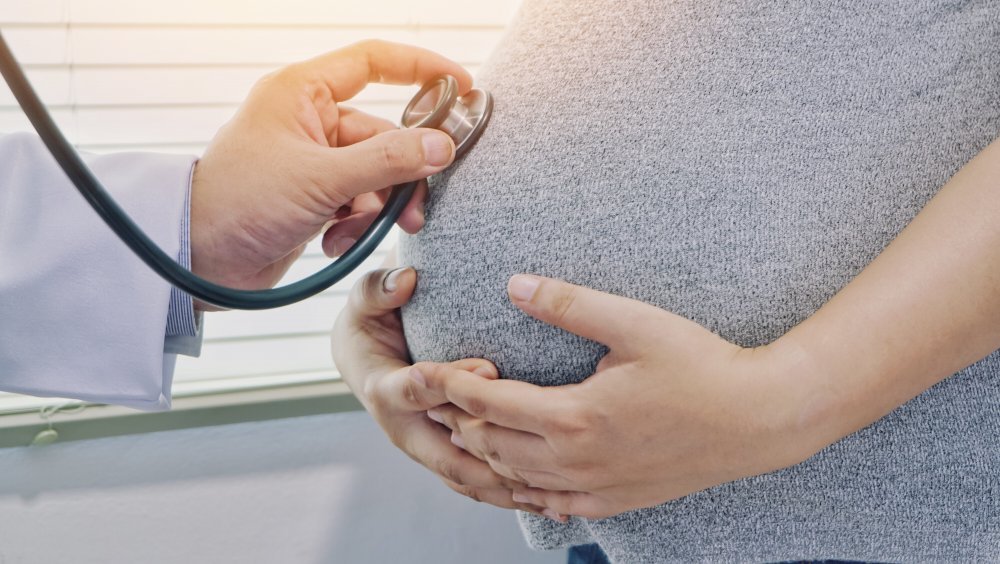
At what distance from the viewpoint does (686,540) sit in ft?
2.15

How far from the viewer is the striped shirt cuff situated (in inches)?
30.1

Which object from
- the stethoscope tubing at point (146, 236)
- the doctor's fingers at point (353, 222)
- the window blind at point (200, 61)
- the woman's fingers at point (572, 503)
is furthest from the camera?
the window blind at point (200, 61)

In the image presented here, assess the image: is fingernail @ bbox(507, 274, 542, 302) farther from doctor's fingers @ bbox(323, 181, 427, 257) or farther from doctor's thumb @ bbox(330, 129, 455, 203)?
doctor's fingers @ bbox(323, 181, 427, 257)

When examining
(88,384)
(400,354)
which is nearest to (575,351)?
(400,354)

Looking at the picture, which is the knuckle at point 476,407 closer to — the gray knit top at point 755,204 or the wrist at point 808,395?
the gray knit top at point 755,204

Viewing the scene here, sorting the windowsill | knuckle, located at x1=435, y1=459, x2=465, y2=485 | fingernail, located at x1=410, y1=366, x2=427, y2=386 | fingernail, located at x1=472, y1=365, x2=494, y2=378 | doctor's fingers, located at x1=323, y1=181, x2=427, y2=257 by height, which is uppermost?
doctor's fingers, located at x1=323, y1=181, x2=427, y2=257

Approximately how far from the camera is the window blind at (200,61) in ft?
3.41

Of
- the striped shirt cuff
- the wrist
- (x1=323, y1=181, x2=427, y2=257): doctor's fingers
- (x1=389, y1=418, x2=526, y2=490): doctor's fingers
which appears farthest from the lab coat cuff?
the wrist

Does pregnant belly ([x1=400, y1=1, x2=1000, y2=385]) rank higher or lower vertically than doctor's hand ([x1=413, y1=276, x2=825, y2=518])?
higher

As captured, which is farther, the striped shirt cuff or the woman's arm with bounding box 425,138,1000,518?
the striped shirt cuff

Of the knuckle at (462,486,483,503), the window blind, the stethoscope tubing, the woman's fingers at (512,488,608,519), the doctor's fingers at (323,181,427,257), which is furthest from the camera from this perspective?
the window blind

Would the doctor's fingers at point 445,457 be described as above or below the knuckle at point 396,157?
below

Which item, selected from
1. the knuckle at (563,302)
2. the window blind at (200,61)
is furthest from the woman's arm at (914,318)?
the window blind at (200,61)

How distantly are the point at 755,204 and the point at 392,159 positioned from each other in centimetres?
31
